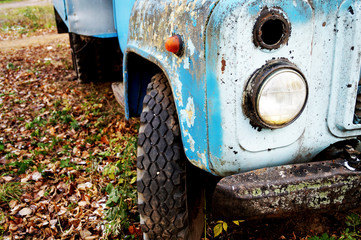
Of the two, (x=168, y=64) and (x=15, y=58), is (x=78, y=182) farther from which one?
(x=15, y=58)

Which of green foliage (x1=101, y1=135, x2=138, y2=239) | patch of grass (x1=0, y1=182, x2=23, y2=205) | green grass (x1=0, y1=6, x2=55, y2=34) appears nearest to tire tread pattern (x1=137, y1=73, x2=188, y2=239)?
green foliage (x1=101, y1=135, x2=138, y2=239)

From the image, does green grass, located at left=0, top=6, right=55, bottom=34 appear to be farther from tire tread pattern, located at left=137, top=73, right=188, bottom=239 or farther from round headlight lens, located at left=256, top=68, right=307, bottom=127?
round headlight lens, located at left=256, top=68, right=307, bottom=127

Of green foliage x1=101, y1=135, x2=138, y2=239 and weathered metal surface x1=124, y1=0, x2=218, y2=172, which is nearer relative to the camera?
weathered metal surface x1=124, y1=0, x2=218, y2=172

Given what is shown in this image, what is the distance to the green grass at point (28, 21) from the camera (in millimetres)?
10691

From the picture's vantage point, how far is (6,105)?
4.71 m

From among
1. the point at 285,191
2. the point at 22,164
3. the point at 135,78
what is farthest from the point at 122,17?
the point at 285,191

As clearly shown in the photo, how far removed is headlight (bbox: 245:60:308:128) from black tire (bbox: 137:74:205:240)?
0.56 m

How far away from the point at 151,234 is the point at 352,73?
130cm

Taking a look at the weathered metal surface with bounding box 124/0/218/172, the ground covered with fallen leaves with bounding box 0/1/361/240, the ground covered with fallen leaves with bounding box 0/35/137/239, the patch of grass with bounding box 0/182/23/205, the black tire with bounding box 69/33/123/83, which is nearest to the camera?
the weathered metal surface with bounding box 124/0/218/172

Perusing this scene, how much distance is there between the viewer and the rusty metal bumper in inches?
51.8

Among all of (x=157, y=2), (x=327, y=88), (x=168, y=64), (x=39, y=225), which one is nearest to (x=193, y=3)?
(x=168, y=64)

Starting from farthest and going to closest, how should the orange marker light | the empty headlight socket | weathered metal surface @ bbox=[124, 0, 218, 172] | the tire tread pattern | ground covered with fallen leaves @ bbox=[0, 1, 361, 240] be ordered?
ground covered with fallen leaves @ bbox=[0, 1, 361, 240]
the tire tread pattern
the orange marker light
weathered metal surface @ bbox=[124, 0, 218, 172]
the empty headlight socket

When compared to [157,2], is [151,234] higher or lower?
lower

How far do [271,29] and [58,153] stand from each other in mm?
2755
